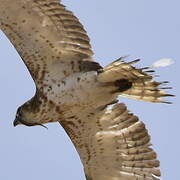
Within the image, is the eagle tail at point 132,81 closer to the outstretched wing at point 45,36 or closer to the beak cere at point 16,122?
the outstretched wing at point 45,36

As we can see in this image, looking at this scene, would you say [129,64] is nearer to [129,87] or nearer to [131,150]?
[129,87]

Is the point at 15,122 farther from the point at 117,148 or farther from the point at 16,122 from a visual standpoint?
the point at 117,148

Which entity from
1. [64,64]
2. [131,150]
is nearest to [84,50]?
[64,64]

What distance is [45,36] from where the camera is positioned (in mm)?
11609

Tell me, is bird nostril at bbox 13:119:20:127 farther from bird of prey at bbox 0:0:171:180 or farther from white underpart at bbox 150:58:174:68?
white underpart at bbox 150:58:174:68

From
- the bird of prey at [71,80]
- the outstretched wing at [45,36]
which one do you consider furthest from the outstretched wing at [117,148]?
the outstretched wing at [45,36]

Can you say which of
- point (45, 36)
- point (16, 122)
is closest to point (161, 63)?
point (45, 36)

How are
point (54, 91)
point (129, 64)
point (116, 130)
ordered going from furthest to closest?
point (116, 130) < point (54, 91) < point (129, 64)

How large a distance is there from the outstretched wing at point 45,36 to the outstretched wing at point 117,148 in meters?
1.19

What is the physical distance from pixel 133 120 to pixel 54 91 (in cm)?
147

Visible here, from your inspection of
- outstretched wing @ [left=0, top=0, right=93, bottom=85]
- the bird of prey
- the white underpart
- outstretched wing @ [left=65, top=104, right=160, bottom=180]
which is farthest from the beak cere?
the white underpart

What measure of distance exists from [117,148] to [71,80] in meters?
1.76

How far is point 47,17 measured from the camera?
37.6 feet

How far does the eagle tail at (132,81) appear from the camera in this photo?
11.0m
